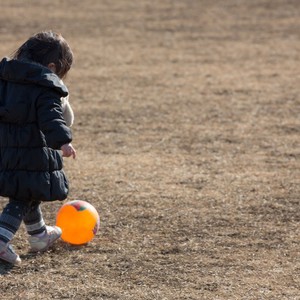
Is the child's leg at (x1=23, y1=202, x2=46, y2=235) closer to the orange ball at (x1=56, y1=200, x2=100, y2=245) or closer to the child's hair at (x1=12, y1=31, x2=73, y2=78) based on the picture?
the orange ball at (x1=56, y1=200, x2=100, y2=245)

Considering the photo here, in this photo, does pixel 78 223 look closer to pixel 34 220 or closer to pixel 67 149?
pixel 34 220

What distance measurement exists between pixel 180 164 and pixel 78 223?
2.30m

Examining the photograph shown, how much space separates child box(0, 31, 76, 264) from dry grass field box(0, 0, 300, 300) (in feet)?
1.34

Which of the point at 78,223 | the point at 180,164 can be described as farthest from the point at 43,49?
the point at 180,164

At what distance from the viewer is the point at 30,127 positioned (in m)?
5.28

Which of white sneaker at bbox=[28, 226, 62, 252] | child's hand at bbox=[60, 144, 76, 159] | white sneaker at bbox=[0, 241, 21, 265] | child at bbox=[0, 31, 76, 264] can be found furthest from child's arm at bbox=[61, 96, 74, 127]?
white sneaker at bbox=[0, 241, 21, 265]

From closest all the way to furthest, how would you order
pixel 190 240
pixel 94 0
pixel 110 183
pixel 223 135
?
pixel 190 240
pixel 110 183
pixel 223 135
pixel 94 0

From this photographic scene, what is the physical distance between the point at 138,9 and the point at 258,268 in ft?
43.4

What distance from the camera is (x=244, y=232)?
6078mm

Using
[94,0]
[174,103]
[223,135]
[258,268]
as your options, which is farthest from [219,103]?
[94,0]

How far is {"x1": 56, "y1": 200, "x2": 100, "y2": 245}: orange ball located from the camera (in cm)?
574

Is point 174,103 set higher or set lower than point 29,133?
lower

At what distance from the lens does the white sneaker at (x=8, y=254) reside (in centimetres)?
533

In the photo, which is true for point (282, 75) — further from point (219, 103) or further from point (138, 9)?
point (138, 9)
